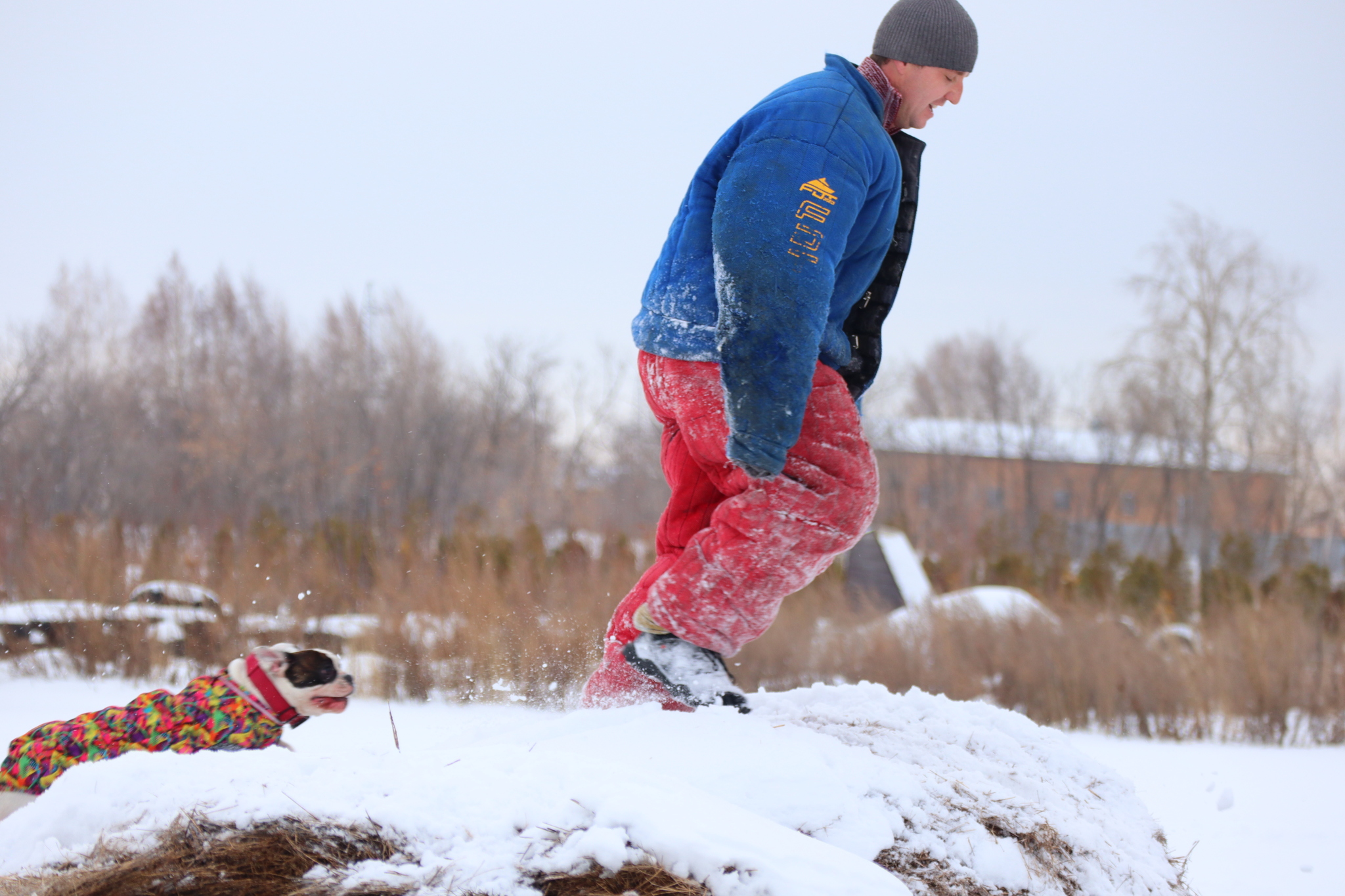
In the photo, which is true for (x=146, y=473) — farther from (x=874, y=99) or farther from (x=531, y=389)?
(x=531, y=389)

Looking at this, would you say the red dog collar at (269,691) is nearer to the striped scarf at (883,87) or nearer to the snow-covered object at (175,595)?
the striped scarf at (883,87)

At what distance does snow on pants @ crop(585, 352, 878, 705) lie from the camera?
1878 mm

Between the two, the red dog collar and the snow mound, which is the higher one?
the snow mound

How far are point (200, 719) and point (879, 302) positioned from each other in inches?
75.9

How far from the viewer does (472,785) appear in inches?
49.9

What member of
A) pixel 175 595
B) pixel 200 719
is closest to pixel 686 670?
pixel 200 719

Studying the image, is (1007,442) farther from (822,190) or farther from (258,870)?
(258,870)

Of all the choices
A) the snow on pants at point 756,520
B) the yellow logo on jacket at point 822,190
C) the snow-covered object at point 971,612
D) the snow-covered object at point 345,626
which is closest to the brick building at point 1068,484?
the snow-covered object at point 971,612

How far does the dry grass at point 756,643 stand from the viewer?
563cm

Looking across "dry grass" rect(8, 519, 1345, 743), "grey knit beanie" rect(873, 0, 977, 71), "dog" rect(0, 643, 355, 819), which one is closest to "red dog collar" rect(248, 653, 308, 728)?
"dog" rect(0, 643, 355, 819)

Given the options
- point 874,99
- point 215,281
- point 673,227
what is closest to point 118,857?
point 673,227

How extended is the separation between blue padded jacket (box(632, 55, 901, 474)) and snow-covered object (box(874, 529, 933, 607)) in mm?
5601

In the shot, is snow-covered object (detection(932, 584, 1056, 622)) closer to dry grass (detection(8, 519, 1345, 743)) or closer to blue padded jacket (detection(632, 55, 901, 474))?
dry grass (detection(8, 519, 1345, 743))

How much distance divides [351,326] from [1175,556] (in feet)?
55.7
